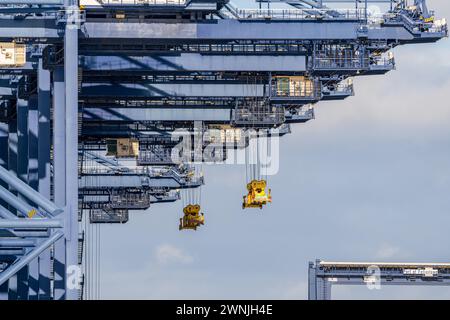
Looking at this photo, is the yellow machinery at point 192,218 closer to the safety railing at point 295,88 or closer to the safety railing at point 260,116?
the safety railing at point 260,116

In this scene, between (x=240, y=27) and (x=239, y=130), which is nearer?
(x=240, y=27)

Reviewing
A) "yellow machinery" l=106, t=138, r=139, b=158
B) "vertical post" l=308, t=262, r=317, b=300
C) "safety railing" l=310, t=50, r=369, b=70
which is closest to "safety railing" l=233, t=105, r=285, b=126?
"safety railing" l=310, t=50, r=369, b=70

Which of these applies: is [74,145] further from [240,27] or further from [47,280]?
[47,280]

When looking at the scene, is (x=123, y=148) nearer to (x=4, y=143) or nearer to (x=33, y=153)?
(x=4, y=143)

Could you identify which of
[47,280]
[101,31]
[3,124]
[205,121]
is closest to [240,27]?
[101,31]

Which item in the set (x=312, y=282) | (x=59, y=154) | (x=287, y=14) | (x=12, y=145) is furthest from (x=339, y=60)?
(x=312, y=282)

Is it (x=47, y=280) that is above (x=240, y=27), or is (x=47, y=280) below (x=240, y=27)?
below

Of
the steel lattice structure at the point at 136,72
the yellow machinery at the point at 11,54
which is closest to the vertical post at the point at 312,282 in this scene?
the steel lattice structure at the point at 136,72
